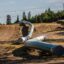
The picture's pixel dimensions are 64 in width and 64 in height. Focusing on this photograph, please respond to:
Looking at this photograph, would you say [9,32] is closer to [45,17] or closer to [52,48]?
[45,17]

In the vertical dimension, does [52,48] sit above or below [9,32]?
above

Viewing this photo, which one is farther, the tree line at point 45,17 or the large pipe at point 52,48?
the tree line at point 45,17

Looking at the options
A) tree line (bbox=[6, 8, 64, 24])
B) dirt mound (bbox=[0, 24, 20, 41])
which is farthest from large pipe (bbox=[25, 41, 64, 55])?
tree line (bbox=[6, 8, 64, 24])

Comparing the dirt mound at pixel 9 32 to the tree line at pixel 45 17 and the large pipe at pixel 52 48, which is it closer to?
the tree line at pixel 45 17

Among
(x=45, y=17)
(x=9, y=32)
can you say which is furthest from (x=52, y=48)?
(x=45, y=17)

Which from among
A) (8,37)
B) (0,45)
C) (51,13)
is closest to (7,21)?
(51,13)

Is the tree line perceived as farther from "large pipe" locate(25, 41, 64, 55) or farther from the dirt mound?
"large pipe" locate(25, 41, 64, 55)

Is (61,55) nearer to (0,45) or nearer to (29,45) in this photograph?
(29,45)

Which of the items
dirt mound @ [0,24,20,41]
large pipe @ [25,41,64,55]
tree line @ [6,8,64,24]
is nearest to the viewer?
large pipe @ [25,41,64,55]

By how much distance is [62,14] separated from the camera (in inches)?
1599

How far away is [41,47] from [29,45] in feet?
3.97

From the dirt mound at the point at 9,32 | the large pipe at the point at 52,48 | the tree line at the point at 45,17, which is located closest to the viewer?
the large pipe at the point at 52,48

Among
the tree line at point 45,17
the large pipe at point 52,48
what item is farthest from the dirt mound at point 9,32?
the large pipe at point 52,48

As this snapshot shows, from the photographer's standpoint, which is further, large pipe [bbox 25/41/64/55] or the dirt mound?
the dirt mound
